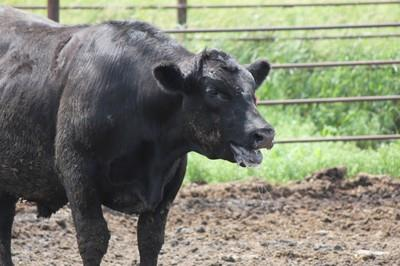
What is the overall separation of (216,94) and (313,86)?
7147 mm

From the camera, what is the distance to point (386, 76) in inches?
500

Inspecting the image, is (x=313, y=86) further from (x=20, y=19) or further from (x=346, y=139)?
(x=20, y=19)

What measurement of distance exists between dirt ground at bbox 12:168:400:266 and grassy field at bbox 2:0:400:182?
460mm

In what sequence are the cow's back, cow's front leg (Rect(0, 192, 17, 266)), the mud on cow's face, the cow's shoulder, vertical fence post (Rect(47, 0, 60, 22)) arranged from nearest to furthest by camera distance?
the mud on cow's face, the cow's back, the cow's shoulder, cow's front leg (Rect(0, 192, 17, 266)), vertical fence post (Rect(47, 0, 60, 22))

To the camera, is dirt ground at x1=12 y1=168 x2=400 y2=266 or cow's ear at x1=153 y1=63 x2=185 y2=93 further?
dirt ground at x1=12 y1=168 x2=400 y2=266

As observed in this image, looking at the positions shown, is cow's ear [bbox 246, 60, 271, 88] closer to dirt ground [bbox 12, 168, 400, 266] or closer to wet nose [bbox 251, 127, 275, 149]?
wet nose [bbox 251, 127, 275, 149]

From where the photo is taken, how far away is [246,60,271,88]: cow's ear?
6.34m

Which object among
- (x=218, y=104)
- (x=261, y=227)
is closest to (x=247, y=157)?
(x=218, y=104)

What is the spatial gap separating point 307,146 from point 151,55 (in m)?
5.58

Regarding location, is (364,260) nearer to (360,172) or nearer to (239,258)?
(239,258)

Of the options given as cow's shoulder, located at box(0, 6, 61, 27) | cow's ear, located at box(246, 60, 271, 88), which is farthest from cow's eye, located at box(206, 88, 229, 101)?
cow's shoulder, located at box(0, 6, 61, 27)

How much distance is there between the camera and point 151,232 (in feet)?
21.6

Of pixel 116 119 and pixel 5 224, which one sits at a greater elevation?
pixel 116 119

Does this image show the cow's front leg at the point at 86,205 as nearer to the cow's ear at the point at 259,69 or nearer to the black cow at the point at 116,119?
the black cow at the point at 116,119
